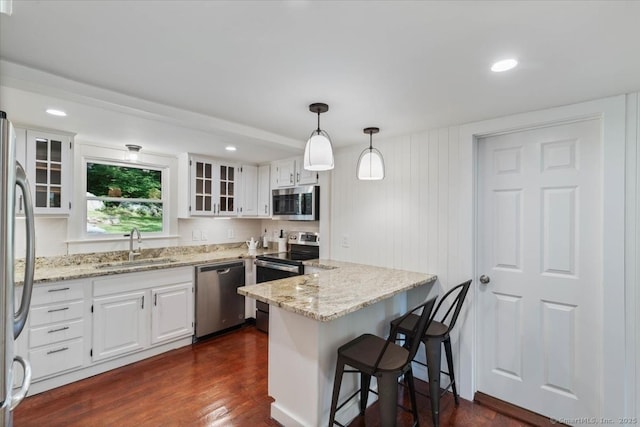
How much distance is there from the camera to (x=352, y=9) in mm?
1140

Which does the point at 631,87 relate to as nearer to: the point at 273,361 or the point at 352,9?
the point at 352,9

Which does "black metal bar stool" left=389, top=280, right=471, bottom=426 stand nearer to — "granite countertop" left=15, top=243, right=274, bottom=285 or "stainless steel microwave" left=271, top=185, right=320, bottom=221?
"stainless steel microwave" left=271, top=185, right=320, bottom=221

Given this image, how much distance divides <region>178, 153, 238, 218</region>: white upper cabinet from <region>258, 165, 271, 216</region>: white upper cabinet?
1.18 feet

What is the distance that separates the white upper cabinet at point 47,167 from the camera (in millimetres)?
2572

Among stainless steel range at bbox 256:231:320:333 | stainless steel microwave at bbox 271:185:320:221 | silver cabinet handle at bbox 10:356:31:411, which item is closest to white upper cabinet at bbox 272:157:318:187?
stainless steel microwave at bbox 271:185:320:221

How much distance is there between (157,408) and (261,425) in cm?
83

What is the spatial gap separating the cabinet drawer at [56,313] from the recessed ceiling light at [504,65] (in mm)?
3547

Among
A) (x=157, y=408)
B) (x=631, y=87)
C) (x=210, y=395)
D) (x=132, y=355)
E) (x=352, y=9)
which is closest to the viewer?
(x=352, y=9)

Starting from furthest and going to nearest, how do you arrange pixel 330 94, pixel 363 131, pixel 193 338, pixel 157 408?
1. pixel 193 338
2. pixel 363 131
3. pixel 157 408
4. pixel 330 94

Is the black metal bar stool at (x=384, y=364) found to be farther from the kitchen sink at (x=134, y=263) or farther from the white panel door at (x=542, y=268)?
the kitchen sink at (x=134, y=263)

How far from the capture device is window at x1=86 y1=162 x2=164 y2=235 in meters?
3.27

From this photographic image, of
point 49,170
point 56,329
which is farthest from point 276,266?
point 49,170

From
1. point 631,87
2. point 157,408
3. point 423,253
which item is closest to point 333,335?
point 423,253

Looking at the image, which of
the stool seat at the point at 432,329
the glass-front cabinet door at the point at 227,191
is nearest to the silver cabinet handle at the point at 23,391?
the stool seat at the point at 432,329
